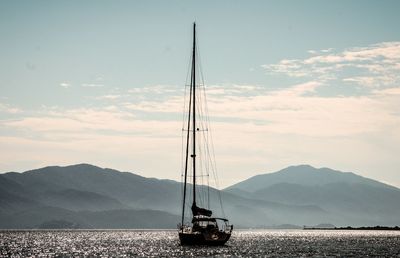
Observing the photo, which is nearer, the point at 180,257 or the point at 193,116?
the point at 180,257

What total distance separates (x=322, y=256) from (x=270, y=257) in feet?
27.9

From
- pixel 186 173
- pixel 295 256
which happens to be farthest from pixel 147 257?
pixel 295 256

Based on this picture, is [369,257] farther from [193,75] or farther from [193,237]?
[193,75]

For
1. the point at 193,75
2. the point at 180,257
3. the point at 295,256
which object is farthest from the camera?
the point at 193,75

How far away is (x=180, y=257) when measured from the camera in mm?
95938

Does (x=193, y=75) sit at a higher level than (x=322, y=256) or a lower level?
higher

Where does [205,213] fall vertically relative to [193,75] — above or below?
below

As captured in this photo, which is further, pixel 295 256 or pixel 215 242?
pixel 215 242

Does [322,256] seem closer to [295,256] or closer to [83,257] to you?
[295,256]

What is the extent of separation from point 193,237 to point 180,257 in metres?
10.7

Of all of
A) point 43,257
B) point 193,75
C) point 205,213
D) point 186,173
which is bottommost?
point 43,257

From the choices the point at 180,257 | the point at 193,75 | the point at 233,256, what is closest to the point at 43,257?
the point at 180,257

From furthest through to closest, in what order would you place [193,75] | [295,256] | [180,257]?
[193,75], [295,256], [180,257]

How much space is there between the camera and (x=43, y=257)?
337 feet
